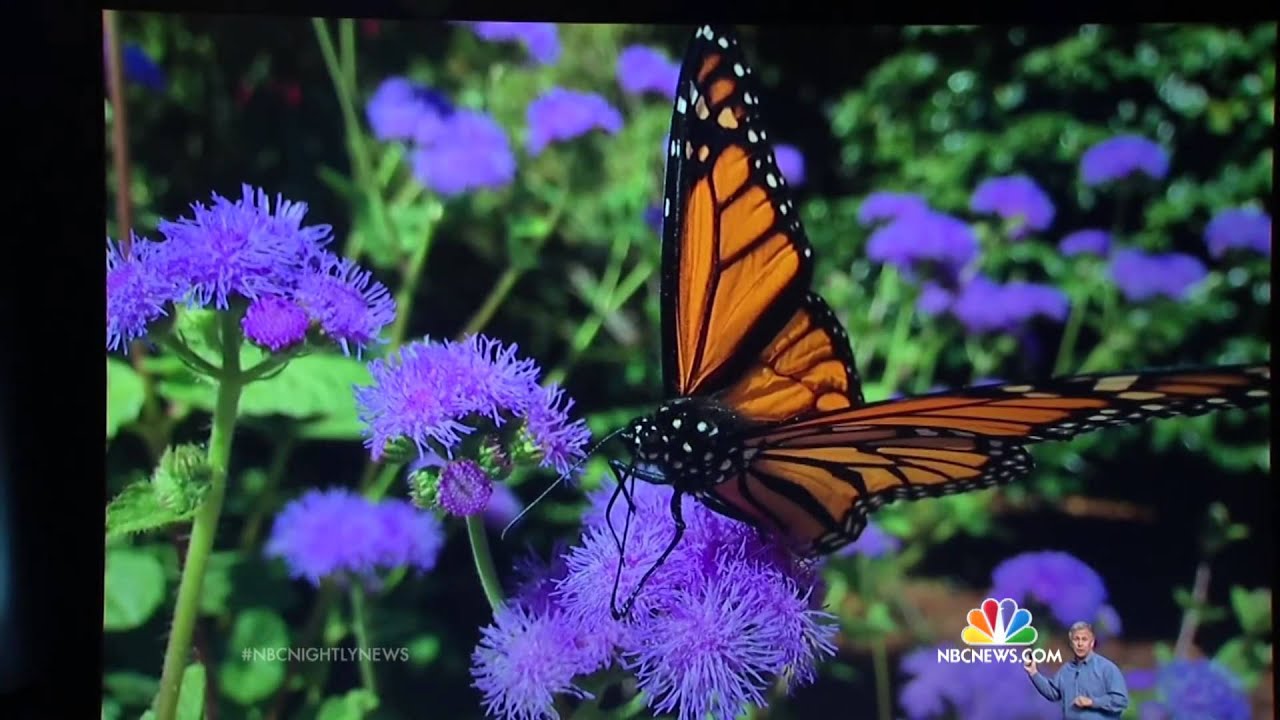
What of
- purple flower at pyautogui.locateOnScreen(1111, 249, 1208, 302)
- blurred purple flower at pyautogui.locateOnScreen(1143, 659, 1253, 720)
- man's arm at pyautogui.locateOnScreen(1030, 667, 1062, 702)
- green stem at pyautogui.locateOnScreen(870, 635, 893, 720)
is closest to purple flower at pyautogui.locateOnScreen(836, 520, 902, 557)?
green stem at pyautogui.locateOnScreen(870, 635, 893, 720)

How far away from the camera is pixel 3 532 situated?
1.89m

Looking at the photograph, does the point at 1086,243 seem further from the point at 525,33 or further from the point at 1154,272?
the point at 525,33

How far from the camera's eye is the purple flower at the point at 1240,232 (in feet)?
6.47

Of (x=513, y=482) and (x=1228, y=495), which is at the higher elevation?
(x=513, y=482)

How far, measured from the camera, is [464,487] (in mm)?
1604

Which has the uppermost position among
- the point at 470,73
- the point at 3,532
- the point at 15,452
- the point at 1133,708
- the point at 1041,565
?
the point at 470,73

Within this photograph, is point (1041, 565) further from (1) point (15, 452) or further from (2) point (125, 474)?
(1) point (15, 452)

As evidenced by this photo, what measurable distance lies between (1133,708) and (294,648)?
4.81 feet

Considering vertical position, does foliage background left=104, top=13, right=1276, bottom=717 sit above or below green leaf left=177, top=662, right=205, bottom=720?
above

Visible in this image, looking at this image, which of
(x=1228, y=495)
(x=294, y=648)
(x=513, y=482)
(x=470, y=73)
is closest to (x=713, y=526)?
(x=513, y=482)

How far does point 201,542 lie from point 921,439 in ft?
3.72

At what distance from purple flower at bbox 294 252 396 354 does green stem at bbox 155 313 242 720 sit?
129 mm

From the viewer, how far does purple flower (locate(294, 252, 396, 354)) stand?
1621 mm

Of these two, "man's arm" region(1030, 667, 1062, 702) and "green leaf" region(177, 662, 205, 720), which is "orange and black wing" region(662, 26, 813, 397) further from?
"green leaf" region(177, 662, 205, 720)
